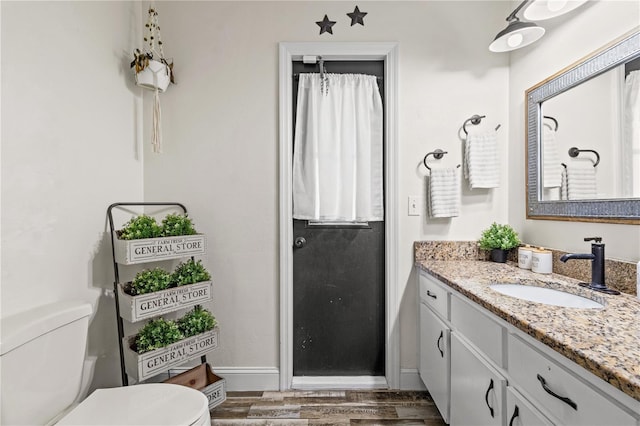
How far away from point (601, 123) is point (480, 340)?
1076 millimetres

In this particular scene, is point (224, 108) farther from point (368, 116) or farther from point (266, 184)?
point (368, 116)

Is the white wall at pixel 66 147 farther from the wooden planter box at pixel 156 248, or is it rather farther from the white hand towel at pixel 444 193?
the white hand towel at pixel 444 193

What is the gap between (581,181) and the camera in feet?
4.75

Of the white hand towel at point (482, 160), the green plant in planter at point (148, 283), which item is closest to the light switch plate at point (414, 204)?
the white hand towel at point (482, 160)

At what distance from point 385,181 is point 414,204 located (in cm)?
23

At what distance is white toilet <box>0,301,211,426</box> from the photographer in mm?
1041

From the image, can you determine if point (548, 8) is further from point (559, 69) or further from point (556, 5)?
point (559, 69)

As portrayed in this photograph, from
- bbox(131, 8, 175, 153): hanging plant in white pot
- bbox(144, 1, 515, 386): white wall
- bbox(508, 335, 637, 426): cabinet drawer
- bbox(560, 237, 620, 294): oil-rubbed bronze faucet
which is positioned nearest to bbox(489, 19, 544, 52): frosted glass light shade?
bbox(144, 1, 515, 386): white wall

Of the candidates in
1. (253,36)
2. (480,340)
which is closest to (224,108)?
(253,36)

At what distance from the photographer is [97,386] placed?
1.64 metres

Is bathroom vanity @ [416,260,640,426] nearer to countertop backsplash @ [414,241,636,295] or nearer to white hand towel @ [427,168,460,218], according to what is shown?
countertop backsplash @ [414,241,636,295]

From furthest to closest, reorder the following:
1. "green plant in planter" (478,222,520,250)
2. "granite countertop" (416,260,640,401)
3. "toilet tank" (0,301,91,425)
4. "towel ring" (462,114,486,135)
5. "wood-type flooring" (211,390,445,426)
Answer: "towel ring" (462,114,486,135), "green plant in planter" (478,222,520,250), "wood-type flooring" (211,390,445,426), "toilet tank" (0,301,91,425), "granite countertop" (416,260,640,401)

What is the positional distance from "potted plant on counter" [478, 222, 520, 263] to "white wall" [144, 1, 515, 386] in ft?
0.42

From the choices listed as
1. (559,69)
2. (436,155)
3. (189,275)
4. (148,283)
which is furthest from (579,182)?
(148,283)
